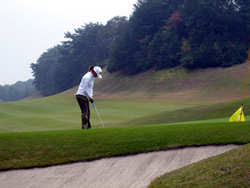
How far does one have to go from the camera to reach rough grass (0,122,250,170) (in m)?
8.73

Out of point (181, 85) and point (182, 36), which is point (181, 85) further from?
point (182, 36)

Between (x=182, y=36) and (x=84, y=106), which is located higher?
(x=182, y=36)

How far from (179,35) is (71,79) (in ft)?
157

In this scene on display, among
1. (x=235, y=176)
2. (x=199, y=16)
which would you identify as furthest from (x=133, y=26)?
(x=235, y=176)

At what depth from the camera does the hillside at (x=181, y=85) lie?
48.8 m

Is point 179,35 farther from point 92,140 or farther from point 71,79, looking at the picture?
point 92,140

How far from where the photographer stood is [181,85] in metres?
57.2

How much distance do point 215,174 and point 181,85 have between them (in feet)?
170

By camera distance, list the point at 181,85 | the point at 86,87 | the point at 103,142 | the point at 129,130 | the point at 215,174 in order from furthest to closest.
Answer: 1. the point at 181,85
2. the point at 86,87
3. the point at 129,130
4. the point at 103,142
5. the point at 215,174

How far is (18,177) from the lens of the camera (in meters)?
8.43

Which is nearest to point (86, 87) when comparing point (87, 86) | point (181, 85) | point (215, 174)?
point (87, 86)

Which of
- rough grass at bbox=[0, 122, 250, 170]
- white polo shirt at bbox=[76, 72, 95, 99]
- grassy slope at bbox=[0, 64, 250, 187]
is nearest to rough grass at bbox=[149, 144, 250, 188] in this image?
grassy slope at bbox=[0, 64, 250, 187]

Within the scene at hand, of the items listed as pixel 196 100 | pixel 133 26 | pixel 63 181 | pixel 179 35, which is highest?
pixel 133 26

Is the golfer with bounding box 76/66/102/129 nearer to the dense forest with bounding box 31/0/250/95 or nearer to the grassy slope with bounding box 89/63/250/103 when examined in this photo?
the grassy slope with bounding box 89/63/250/103
